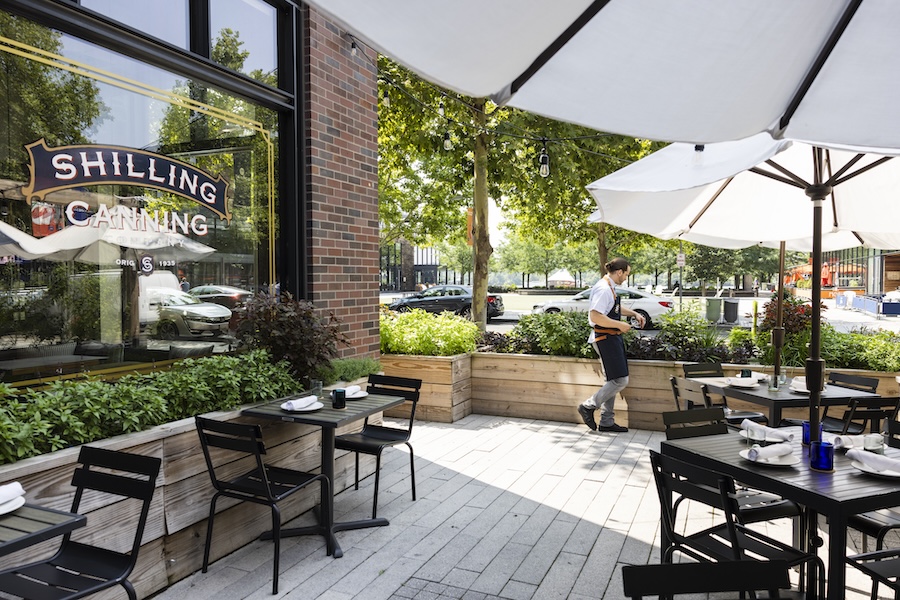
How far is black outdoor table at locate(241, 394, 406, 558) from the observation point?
3973 mm

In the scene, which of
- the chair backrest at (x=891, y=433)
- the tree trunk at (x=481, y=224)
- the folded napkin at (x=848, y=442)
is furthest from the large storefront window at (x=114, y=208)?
the tree trunk at (x=481, y=224)

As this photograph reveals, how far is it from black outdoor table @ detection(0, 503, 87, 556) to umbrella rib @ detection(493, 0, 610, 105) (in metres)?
2.29

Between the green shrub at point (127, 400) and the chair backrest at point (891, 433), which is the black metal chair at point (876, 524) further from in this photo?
the green shrub at point (127, 400)

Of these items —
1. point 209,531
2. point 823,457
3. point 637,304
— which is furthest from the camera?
point 637,304

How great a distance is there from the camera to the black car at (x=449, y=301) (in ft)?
72.5

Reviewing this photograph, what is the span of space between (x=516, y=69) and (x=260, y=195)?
4.20 meters

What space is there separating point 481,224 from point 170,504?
7.87m

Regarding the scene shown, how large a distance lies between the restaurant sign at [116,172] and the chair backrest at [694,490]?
3918mm

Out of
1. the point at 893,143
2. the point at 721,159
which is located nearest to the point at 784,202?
the point at 721,159

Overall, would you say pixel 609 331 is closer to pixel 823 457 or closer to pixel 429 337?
pixel 429 337

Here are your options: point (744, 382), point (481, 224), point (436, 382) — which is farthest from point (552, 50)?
point (481, 224)

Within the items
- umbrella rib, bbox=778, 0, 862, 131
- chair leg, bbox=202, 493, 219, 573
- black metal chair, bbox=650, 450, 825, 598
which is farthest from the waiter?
umbrella rib, bbox=778, 0, 862, 131

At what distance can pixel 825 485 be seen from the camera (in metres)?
2.78

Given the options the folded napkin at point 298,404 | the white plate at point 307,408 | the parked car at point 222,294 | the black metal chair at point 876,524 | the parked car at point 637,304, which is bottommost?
the black metal chair at point 876,524
